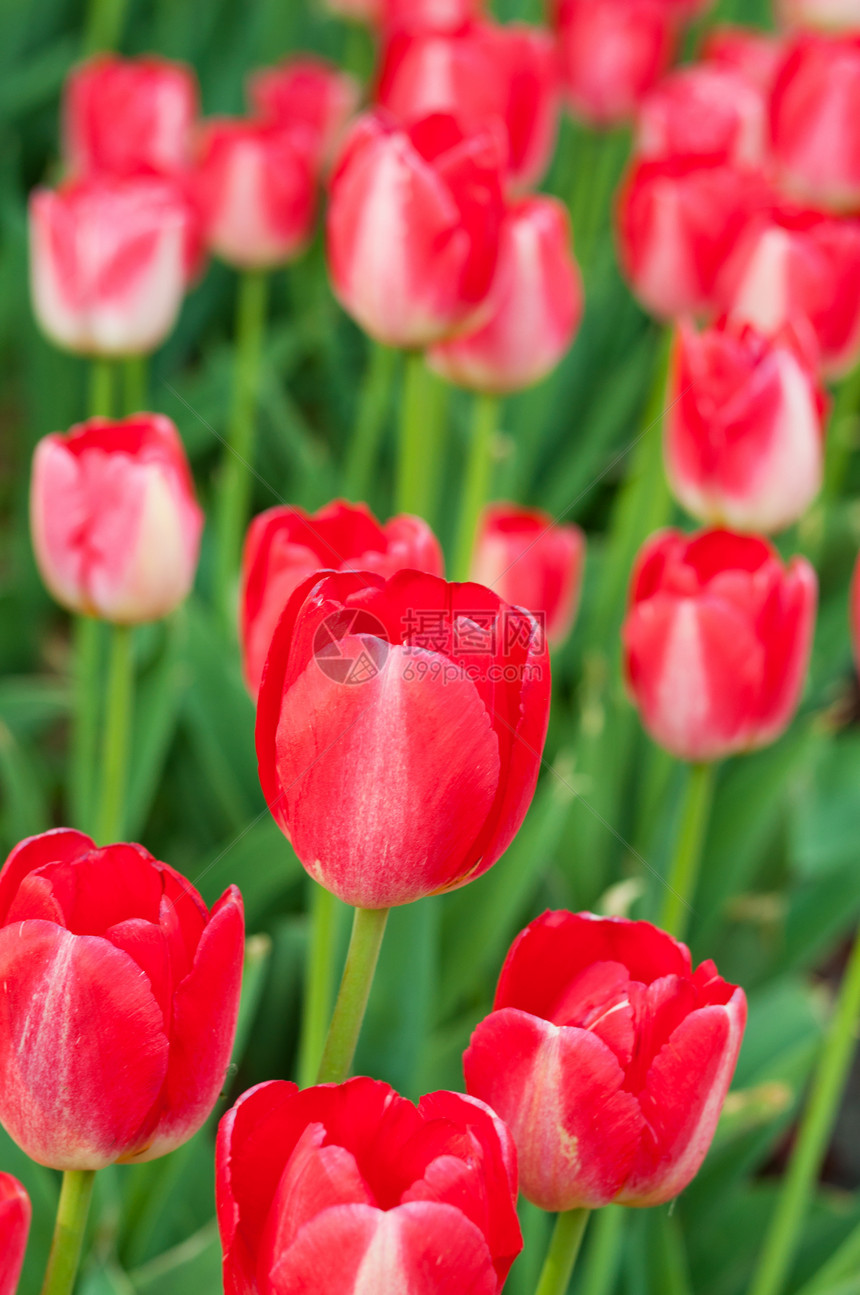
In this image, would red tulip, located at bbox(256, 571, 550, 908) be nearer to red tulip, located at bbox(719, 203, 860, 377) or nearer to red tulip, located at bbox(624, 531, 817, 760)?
red tulip, located at bbox(624, 531, 817, 760)

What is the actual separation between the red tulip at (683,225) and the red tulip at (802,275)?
0.10ft

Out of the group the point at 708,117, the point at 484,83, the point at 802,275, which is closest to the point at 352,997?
the point at 802,275

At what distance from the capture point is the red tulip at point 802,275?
93cm

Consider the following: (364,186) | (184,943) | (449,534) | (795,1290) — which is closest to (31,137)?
(449,534)

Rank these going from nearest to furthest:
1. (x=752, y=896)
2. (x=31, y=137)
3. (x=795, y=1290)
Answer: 1. (x=795, y=1290)
2. (x=752, y=896)
3. (x=31, y=137)

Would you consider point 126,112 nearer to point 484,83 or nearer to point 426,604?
point 484,83

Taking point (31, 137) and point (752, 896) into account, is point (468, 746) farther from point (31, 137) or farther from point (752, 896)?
point (31, 137)

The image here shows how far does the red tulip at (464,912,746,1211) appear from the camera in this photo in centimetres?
38

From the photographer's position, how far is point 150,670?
1.15 metres

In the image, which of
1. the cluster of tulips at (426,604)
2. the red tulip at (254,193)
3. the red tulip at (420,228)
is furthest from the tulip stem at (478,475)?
the red tulip at (254,193)

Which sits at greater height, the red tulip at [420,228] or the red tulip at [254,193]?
the red tulip at [420,228]

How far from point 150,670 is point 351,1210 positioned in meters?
0.87

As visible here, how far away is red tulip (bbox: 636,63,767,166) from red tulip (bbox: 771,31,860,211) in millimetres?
46

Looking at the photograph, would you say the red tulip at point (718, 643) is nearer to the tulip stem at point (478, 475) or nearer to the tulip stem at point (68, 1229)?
the tulip stem at point (478, 475)
